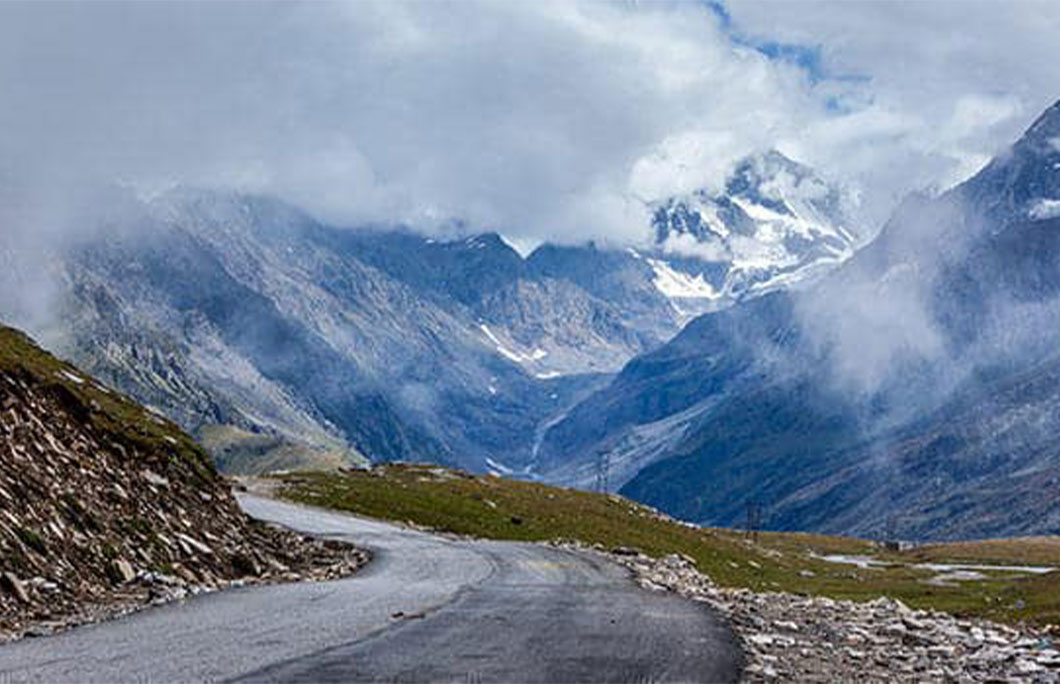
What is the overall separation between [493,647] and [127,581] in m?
14.2

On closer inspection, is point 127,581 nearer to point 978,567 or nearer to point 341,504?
point 341,504

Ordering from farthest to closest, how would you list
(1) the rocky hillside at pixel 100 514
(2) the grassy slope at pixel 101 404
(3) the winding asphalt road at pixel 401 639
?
(2) the grassy slope at pixel 101 404 < (1) the rocky hillside at pixel 100 514 < (3) the winding asphalt road at pixel 401 639

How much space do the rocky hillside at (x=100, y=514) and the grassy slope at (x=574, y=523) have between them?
36.9m

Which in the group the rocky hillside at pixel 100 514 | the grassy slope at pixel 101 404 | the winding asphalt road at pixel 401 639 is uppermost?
the grassy slope at pixel 101 404

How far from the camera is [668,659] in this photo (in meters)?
22.2

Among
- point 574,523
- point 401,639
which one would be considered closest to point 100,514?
point 401,639

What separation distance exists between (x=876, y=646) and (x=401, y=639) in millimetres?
11502

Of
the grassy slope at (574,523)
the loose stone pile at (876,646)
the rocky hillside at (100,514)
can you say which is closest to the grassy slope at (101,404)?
the rocky hillside at (100,514)

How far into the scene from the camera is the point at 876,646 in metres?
26.7

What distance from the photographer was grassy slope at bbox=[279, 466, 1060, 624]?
8431 cm

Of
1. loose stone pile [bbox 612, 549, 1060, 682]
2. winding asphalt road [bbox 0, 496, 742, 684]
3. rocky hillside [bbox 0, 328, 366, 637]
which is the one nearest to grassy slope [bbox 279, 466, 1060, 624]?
loose stone pile [bbox 612, 549, 1060, 682]

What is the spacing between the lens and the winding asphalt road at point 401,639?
19.3 meters

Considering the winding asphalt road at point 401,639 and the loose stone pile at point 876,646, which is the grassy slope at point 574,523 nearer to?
Result: the loose stone pile at point 876,646

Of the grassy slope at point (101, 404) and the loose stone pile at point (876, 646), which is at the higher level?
the grassy slope at point (101, 404)
